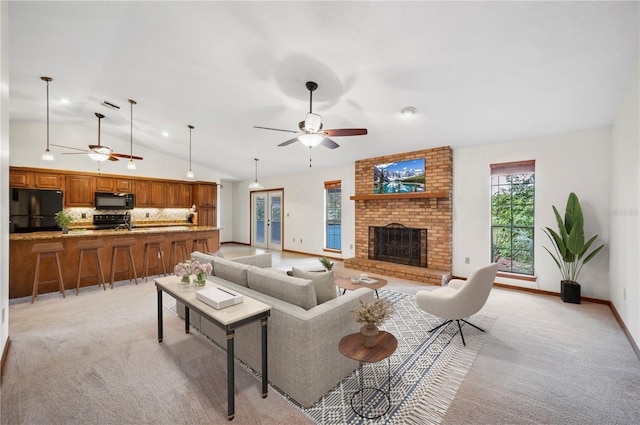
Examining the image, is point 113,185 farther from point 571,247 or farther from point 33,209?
point 571,247

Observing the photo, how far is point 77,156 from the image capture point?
6.55 m

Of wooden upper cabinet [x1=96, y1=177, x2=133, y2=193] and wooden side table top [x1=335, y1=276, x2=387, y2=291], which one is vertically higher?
wooden upper cabinet [x1=96, y1=177, x2=133, y2=193]

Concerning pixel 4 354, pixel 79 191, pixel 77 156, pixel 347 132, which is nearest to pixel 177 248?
pixel 79 191

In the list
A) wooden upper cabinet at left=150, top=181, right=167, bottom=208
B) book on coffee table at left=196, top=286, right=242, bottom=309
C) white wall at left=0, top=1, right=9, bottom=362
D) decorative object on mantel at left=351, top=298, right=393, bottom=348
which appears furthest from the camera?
wooden upper cabinet at left=150, top=181, right=167, bottom=208

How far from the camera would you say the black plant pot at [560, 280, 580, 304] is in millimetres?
3961

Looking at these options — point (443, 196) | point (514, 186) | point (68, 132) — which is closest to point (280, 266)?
point (443, 196)

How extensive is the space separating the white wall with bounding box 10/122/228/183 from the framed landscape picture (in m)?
5.80

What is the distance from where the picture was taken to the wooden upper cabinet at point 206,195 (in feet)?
28.0

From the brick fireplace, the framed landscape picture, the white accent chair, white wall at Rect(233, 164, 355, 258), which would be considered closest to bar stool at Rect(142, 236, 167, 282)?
white wall at Rect(233, 164, 355, 258)

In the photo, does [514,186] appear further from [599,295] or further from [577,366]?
[577,366]

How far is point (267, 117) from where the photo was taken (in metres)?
4.77

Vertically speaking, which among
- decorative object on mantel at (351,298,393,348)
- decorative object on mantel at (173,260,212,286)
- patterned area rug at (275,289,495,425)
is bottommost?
patterned area rug at (275,289,495,425)

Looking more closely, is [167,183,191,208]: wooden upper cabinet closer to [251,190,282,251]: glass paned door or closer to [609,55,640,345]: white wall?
[251,190,282,251]: glass paned door

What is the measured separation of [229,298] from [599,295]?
522cm
